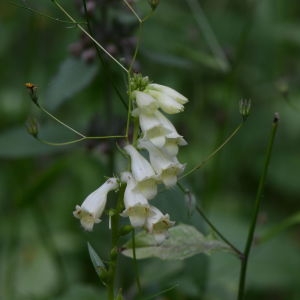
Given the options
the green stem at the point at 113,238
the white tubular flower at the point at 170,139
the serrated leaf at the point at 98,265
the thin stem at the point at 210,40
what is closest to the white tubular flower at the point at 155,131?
the white tubular flower at the point at 170,139

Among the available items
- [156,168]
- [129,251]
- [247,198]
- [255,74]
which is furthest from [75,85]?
[255,74]

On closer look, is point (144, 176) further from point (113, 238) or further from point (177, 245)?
point (177, 245)

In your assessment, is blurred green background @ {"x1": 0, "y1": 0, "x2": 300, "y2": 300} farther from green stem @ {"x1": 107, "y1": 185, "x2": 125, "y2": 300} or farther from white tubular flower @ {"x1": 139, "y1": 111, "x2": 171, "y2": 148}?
white tubular flower @ {"x1": 139, "y1": 111, "x2": 171, "y2": 148}

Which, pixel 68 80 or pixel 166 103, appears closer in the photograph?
pixel 166 103

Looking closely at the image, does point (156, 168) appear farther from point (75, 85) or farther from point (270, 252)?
point (270, 252)

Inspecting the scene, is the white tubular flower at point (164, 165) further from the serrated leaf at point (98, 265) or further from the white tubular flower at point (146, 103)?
the serrated leaf at point (98, 265)

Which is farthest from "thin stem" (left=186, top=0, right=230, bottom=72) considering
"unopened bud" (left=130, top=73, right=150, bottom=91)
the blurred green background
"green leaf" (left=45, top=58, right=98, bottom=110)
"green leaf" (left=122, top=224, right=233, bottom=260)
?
"unopened bud" (left=130, top=73, right=150, bottom=91)

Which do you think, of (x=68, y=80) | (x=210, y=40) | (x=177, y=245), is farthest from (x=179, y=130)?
(x=177, y=245)
